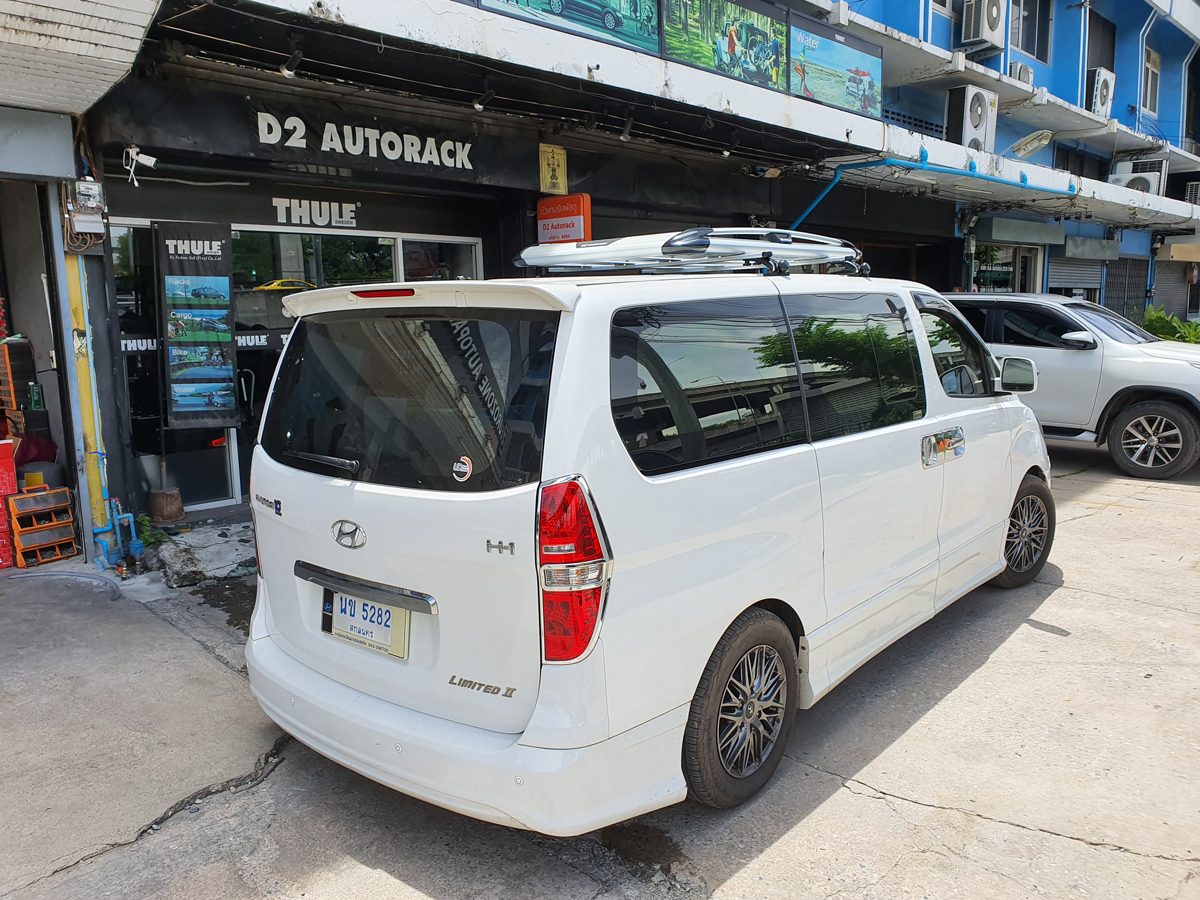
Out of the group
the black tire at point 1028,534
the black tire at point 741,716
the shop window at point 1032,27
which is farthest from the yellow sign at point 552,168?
the shop window at point 1032,27

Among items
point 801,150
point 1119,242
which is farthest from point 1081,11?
point 801,150

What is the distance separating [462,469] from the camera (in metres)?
2.57

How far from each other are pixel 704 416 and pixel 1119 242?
2200cm

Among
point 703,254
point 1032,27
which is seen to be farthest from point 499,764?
point 1032,27

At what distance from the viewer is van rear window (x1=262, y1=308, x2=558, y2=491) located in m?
2.53

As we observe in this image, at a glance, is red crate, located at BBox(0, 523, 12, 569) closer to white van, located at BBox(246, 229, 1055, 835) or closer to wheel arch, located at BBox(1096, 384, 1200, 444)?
white van, located at BBox(246, 229, 1055, 835)

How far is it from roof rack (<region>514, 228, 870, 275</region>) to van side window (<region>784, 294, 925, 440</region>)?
0.26 meters

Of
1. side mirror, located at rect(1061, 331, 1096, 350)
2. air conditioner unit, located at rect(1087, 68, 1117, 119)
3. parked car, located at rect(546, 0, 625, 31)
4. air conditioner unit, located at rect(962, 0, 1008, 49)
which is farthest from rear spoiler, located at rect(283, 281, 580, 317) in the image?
air conditioner unit, located at rect(1087, 68, 1117, 119)

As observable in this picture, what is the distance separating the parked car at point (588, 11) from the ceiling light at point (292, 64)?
1.92 metres

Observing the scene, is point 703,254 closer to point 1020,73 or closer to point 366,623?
point 366,623

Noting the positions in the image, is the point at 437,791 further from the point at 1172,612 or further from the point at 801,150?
the point at 801,150

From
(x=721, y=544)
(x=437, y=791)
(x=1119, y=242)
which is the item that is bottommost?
(x=437, y=791)

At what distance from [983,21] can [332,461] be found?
1503 cm

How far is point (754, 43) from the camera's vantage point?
8203 mm
